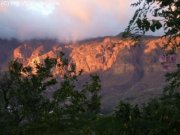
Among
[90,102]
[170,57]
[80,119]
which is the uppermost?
[170,57]

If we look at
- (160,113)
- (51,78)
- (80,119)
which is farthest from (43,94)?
(160,113)

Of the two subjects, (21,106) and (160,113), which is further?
(21,106)

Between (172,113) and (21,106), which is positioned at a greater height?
(172,113)

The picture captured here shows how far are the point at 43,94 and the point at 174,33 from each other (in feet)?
195

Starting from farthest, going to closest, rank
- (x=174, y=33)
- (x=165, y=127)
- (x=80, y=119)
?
1. (x=80, y=119)
2. (x=174, y=33)
3. (x=165, y=127)

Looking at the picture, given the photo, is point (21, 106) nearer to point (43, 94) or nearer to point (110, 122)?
point (43, 94)

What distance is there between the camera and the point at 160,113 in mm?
18812

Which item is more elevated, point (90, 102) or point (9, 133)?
point (9, 133)

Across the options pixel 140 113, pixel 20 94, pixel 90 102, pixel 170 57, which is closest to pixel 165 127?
pixel 140 113

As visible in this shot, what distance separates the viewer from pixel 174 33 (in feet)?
61.6

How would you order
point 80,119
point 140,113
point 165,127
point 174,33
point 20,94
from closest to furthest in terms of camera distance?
point 165,127 < point 174,33 < point 140,113 < point 80,119 < point 20,94

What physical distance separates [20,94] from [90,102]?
13.4 metres

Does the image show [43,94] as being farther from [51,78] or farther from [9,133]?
[9,133]

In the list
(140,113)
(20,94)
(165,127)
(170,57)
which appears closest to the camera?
(165,127)
